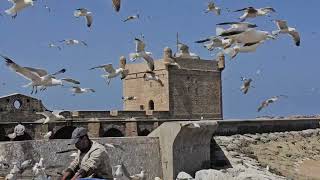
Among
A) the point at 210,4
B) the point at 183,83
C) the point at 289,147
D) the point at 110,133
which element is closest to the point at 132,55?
the point at 210,4

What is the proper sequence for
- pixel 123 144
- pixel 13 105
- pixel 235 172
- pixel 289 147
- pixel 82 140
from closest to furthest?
pixel 82 140, pixel 123 144, pixel 235 172, pixel 289 147, pixel 13 105

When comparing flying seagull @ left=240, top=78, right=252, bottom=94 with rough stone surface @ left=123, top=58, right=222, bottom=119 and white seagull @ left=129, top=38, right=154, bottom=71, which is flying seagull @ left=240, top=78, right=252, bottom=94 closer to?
white seagull @ left=129, top=38, right=154, bottom=71

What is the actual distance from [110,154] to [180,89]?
31.5 meters

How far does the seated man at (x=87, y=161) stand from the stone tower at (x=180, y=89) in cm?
4035

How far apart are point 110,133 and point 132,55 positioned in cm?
1887

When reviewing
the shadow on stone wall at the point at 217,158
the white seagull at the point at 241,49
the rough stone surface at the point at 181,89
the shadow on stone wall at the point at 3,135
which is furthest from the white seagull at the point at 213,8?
the rough stone surface at the point at 181,89

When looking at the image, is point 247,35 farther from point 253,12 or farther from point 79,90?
point 79,90

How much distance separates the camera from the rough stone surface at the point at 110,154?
53.2 ft

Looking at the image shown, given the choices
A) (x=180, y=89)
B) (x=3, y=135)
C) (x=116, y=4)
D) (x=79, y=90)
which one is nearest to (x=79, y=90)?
(x=79, y=90)

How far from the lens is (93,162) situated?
6500 millimetres

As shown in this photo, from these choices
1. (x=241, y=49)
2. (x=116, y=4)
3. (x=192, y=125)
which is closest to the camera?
(x=116, y=4)

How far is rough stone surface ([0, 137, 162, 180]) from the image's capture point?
1622 centimetres

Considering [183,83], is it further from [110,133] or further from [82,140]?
[82,140]

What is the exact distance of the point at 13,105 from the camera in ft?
111
